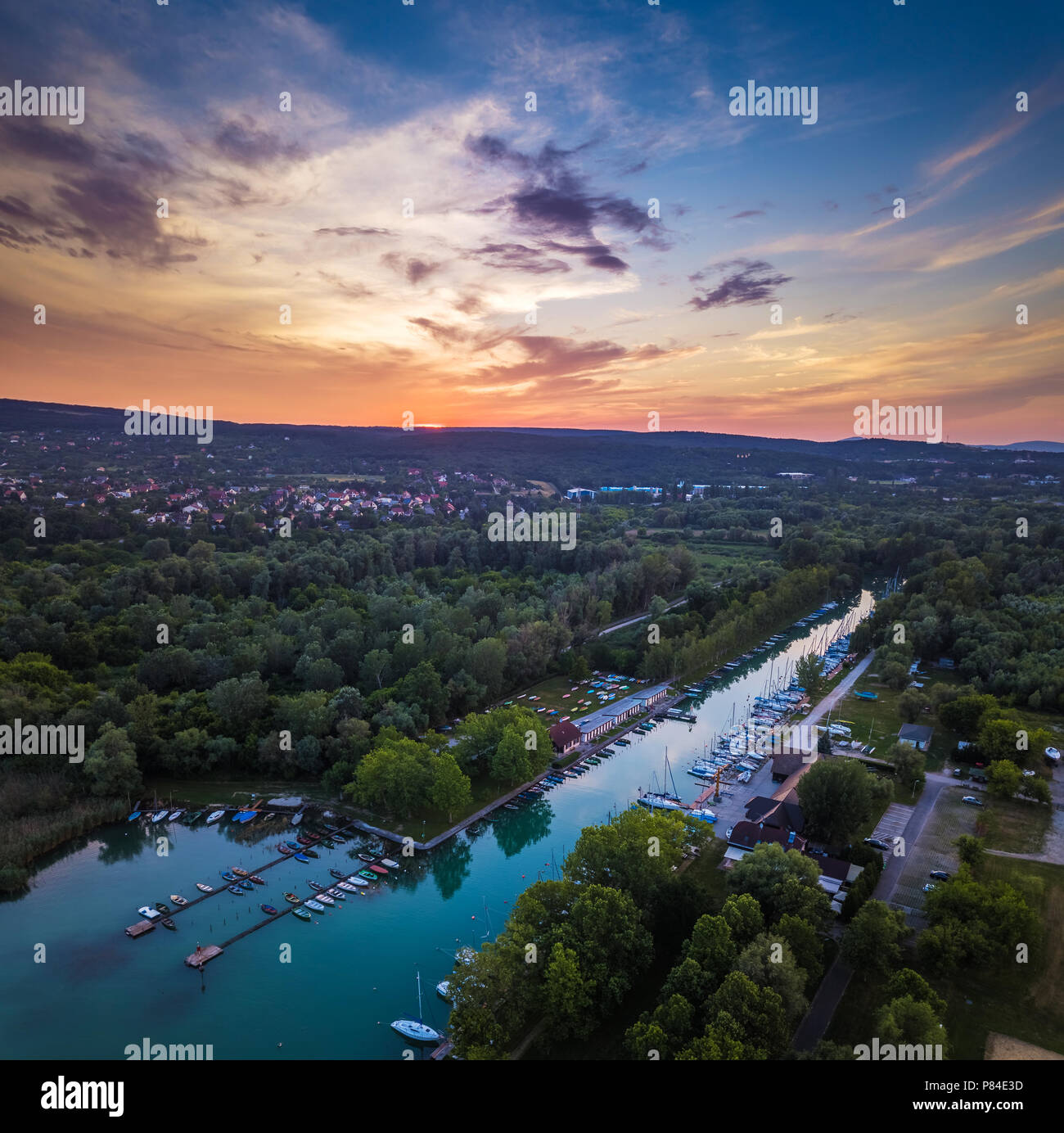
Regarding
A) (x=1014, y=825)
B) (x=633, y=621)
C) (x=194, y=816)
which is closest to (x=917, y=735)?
A: (x=1014, y=825)

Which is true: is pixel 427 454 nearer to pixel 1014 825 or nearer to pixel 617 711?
pixel 617 711

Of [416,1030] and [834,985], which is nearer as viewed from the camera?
[416,1030]

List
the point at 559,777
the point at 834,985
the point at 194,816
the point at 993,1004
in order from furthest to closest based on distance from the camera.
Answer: the point at 559,777 < the point at 194,816 < the point at 834,985 < the point at 993,1004

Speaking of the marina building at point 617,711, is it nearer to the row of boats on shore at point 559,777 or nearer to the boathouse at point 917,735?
the row of boats on shore at point 559,777

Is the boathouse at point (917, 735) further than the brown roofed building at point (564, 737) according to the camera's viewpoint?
No

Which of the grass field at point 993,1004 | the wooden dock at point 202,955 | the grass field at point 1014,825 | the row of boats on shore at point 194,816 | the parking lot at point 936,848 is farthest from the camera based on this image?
the row of boats on shore at point 194,816

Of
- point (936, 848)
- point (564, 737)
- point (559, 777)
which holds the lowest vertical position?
point (936, 848)

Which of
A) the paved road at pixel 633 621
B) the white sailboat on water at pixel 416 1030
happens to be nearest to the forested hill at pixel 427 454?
the paved road at pixel 633 621

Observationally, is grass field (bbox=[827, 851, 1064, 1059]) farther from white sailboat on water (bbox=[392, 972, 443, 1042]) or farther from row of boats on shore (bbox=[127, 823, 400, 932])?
row of boats on shore (bbox=[127, 823, 400, 932])
